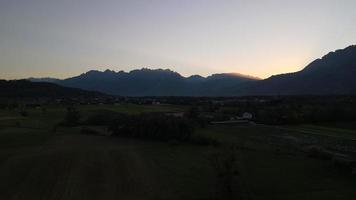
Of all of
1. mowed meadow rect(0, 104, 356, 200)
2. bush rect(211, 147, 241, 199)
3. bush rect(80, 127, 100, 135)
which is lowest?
mowed meadow rect(0, 104, 356, 200)

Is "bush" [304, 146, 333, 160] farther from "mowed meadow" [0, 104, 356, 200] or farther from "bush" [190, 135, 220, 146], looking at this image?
"bush" [190, 135, 220, 146]

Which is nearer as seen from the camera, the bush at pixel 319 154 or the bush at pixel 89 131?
the bush at pixel 319 154

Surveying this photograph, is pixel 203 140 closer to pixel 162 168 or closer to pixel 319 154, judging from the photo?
pixel 319 154

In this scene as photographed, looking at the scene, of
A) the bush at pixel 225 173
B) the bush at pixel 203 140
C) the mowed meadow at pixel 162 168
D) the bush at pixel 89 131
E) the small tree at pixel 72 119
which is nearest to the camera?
the bush at pixel 225 173

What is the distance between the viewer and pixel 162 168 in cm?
4594

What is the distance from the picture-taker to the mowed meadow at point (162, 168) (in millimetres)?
35250

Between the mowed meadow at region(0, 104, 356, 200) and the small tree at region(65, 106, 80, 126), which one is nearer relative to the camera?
the mowed meadow at region(0, 104, 356, 200)

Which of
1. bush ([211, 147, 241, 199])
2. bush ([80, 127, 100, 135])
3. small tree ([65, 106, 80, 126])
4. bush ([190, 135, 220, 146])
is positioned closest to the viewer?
bush ([211, 147, 241, 199])

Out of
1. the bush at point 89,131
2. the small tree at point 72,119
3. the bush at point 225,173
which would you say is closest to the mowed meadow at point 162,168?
the bush at point 225,173

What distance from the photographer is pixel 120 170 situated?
45188 mm

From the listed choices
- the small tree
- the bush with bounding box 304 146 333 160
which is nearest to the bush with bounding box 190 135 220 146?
the bush with bounding box 304 146 333 160

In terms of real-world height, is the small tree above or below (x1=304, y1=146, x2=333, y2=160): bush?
above

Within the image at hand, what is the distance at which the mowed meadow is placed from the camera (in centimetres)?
3525

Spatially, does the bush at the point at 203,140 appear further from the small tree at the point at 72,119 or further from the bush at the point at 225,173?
the small tree at the point at 72,119
